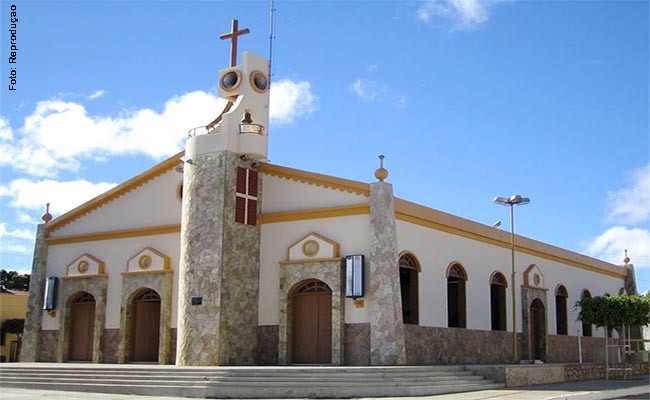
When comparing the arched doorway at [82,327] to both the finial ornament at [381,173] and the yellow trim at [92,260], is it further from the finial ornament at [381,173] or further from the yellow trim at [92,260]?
the finial ornament at [381,173]

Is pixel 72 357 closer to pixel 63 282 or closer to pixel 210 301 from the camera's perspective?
pixel 63 282

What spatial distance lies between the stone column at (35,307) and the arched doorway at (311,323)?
10.7 m

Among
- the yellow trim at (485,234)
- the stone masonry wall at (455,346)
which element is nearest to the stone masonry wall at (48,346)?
the stone masonry wall at (455,346)

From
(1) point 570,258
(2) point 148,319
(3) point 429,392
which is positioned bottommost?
(3) point 429,392

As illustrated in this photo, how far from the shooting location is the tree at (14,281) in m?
55.9

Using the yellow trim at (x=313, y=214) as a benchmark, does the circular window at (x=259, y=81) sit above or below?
above

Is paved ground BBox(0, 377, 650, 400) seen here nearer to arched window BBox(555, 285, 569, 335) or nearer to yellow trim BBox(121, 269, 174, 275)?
yellow trim BBox(121, 269, 174, 275)

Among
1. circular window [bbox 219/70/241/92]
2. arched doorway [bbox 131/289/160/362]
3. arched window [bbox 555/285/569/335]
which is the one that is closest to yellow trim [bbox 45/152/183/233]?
circular window [bbox 219/70/241/92]

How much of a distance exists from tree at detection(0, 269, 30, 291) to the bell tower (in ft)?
119

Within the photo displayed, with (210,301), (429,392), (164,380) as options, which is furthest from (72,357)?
(429,392)

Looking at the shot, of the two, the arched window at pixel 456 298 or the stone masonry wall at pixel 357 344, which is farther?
the arched window at pixel 456 298

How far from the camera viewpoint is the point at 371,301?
73.3 feet

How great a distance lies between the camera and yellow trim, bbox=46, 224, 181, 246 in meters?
26.6

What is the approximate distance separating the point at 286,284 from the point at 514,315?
960 cm
